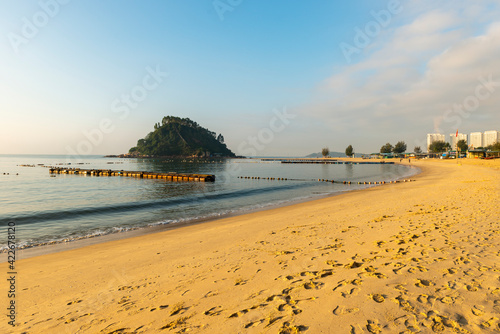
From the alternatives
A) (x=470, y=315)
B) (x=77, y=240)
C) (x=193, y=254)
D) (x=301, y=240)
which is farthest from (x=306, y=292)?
(x=77, y=240)

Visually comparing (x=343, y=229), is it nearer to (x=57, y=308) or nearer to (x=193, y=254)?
(x=193, y=254)

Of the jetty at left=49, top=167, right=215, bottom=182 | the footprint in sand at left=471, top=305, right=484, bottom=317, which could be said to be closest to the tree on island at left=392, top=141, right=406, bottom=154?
the jetty at left=49, top=167, right=215, bottom=182

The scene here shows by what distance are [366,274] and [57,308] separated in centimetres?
659

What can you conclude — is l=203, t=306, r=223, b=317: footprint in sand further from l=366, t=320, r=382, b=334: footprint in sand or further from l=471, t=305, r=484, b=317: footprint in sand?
l=471, t=305, r=484, b=317: footprint in sand

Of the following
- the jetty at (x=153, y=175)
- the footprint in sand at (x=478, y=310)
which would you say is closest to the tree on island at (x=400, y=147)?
the jetty at (x=153, y=175)

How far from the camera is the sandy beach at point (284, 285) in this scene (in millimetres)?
3768

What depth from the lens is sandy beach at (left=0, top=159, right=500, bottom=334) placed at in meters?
3.77

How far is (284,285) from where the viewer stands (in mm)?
4984

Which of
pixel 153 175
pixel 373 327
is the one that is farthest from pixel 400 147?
pixel 373 327

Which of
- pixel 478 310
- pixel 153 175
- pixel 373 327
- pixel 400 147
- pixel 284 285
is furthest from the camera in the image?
pixel 400 147

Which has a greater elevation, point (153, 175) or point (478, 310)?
point (478, 310)

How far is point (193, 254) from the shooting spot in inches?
317

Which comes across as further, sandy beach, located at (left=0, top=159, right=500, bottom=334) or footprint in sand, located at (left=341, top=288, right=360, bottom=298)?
footprint in sand, located at (left=341, top=288, right=360, bottom=298)

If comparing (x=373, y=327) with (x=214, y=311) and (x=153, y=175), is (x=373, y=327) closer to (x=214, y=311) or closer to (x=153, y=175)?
(x=214, y=311)
